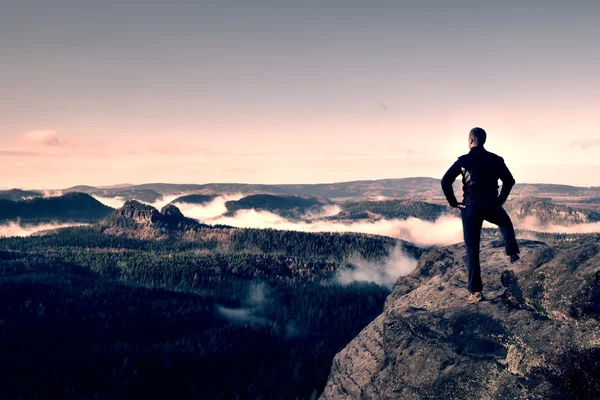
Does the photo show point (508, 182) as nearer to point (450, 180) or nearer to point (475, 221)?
point (475, 221)

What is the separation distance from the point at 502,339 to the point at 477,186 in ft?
25.4

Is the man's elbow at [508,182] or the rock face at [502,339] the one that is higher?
the man's elbow at [508,182]

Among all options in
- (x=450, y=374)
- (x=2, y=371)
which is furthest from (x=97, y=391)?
(x=450, y=374)

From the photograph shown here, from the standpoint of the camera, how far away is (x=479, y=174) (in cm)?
2256

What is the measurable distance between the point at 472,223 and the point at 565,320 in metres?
6.03

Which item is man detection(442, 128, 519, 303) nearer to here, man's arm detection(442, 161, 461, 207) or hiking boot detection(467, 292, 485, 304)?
man's arm detection(442, 161, 461, 207)

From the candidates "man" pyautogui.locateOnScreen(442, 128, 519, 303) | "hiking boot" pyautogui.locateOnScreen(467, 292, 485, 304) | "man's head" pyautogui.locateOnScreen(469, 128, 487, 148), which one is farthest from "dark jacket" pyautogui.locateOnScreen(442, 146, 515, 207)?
"hiking boot" pyautogui.locateOnScreen(467, 292, 485, 304)

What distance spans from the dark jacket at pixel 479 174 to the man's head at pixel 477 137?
0.72 ft

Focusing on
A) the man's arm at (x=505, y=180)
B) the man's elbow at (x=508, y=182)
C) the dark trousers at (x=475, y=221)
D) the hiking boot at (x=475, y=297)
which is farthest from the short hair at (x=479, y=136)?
the hiking boot at (x=475, y=297)

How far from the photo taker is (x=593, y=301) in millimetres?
20234

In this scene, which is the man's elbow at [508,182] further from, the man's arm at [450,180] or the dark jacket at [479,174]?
the man's arm at [450,180]

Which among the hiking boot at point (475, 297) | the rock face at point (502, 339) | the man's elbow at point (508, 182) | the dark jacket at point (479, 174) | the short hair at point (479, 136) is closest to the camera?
the rock face at point (502, 339)

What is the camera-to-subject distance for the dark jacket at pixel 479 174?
74.1 feet

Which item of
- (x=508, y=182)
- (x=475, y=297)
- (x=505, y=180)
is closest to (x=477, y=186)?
(x=505, y=180)
